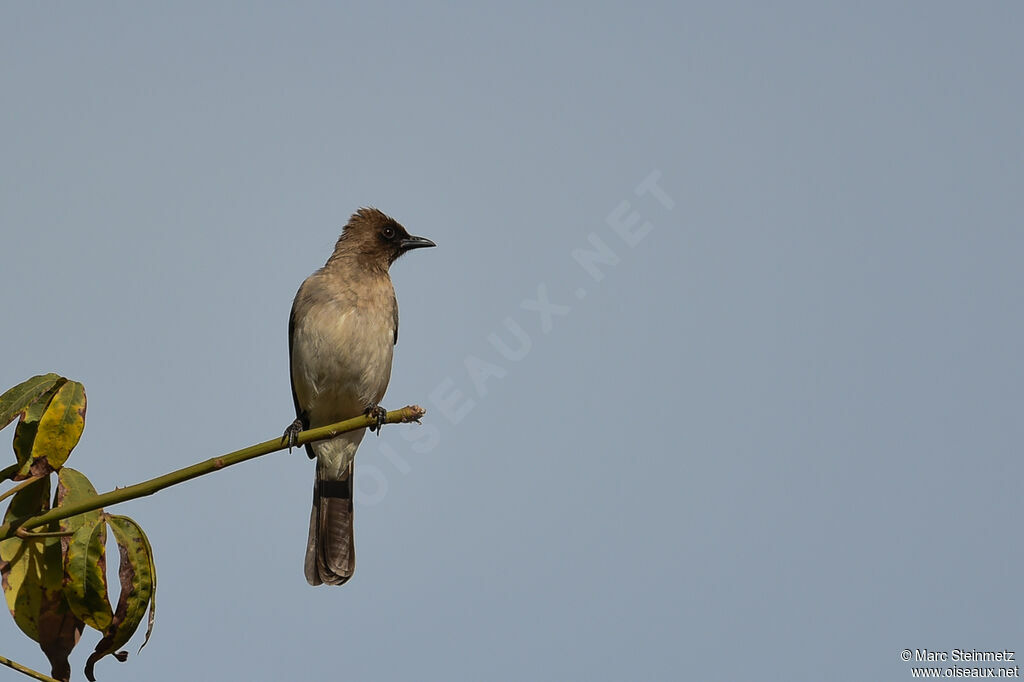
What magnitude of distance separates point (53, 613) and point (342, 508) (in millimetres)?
4872

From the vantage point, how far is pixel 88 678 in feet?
8.65

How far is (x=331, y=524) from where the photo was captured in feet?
24.3

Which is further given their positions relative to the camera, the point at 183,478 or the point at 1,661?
the point at 183,478

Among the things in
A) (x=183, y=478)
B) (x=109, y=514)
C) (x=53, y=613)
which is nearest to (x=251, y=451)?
(x=183, y=478)

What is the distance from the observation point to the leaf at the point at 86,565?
2.60 meters

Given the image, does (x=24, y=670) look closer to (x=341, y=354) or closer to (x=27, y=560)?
(x=27, y=560)

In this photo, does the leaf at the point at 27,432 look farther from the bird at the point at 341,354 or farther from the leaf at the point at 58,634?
the bird at the point at 341,354

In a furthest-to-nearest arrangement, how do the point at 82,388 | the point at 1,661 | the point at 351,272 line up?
the point at 351,272
the point at 82,388
the point at 1,661

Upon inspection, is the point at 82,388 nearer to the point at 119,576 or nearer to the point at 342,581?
the point at 119,576

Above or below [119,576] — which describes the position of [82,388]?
above

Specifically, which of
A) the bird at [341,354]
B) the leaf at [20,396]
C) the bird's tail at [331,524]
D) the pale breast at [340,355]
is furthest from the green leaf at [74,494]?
the bird's tail at [331,524]

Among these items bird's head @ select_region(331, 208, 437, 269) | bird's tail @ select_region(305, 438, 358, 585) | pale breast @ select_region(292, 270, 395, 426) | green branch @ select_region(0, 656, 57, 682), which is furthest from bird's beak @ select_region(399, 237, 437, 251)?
green branch @ select_region(0, 656, 57, 682)

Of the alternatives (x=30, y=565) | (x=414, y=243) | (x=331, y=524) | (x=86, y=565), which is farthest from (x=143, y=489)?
(x=414, y=243)

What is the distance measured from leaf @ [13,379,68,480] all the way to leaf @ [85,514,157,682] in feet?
0.92
